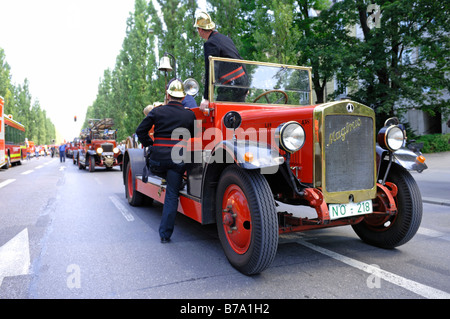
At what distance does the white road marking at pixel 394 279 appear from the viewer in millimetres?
2592

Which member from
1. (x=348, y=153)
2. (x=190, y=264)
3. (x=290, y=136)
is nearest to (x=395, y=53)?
(x=348, y=153)

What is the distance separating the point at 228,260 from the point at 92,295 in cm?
129

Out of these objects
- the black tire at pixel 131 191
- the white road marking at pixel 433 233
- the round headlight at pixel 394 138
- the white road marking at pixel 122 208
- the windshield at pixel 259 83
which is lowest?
the white road marking at pixel 433 233

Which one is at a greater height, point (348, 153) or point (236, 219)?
point (348, 153)

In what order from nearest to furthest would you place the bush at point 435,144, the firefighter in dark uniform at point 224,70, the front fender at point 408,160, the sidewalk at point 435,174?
the front fender at point 408,160, the firefighter in dark uniform at point 224,70, the sidewalk at point 435,174, the bush at point 435,144

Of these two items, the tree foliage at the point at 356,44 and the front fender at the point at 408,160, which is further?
the tree foliage at the point at 356,44

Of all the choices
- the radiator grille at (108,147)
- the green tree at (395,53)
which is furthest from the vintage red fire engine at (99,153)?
the green tree at (395,53)

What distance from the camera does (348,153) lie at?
3.29 meters

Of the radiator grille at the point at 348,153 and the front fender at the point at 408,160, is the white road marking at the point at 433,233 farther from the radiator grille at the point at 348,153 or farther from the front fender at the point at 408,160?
the radiator grille at the point at 348,153

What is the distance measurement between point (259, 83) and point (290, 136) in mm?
1853

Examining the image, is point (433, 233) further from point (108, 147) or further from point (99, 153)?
point (108, 147)

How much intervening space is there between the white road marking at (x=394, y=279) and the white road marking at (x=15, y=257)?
3.12m

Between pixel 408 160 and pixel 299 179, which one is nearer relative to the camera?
pixel 299 179

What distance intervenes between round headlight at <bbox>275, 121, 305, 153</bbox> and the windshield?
151 centimetres
